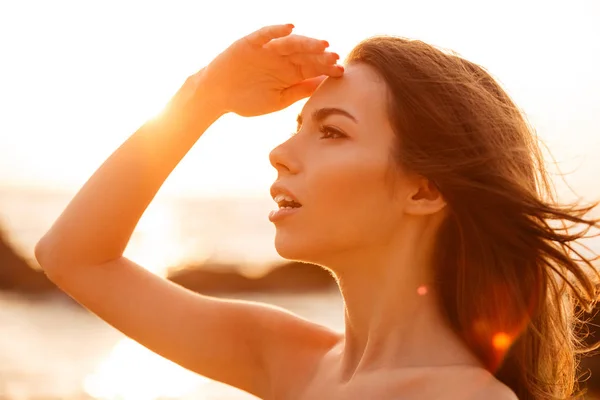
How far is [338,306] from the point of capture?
17.6 metres

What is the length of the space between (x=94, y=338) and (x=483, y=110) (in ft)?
34.3

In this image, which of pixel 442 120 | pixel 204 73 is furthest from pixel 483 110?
pixel 204 73

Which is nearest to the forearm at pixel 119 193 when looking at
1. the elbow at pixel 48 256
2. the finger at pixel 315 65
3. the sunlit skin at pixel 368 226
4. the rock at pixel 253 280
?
the elbow at pixel 48 256

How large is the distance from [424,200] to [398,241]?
173 mm

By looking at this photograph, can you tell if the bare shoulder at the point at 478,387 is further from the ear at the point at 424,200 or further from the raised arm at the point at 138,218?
the raised arm at the point at 138,218

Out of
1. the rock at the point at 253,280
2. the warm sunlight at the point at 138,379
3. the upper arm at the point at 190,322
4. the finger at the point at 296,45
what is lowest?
the rock at the point at 253,280

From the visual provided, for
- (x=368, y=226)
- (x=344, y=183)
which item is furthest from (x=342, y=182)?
(x=368, y=226)

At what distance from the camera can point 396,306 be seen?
288 cm

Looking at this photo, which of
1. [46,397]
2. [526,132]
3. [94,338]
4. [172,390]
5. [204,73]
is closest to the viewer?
[526,132]

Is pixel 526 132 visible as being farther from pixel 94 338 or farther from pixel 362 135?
pixel 94 338

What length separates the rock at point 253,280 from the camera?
71.4 ft

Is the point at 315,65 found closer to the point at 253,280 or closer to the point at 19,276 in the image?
the point at 19,276

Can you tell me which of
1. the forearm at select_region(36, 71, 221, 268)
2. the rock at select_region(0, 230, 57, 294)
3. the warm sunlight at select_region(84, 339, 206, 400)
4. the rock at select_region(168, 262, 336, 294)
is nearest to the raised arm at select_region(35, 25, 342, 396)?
the forearm at select_region(36, 71, 221, 268)

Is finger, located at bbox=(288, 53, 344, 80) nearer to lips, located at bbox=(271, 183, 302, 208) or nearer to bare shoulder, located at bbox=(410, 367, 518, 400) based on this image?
lips, located at bbox=(271, 183, 302, 208)
